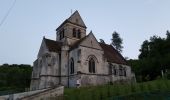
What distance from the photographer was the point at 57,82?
32.8 meters

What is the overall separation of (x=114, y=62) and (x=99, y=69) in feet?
16.6

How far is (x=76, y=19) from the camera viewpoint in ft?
127

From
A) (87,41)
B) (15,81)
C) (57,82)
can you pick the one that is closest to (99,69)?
(87,41)

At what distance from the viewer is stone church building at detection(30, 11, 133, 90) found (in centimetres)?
3145

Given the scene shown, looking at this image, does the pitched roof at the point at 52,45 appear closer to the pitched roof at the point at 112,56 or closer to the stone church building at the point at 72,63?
the stone church building at the point at 72,63

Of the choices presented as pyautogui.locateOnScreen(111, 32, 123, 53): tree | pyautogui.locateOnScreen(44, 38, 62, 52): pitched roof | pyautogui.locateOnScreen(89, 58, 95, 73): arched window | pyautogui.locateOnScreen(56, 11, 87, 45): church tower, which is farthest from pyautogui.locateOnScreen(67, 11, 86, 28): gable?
pyautogui.locateOnScreen(111, 32, 123, 53): tree

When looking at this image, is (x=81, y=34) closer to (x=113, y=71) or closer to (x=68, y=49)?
(x=68, y=49)

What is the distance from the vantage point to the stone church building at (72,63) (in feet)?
103

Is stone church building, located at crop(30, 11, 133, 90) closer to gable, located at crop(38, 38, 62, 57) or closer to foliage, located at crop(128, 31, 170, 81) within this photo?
gable, located at crop(38, 38, 62, 57)

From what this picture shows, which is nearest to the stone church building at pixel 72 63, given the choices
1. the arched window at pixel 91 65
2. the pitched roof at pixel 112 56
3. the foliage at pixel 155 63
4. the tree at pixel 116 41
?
the arched window at pixel 91 65

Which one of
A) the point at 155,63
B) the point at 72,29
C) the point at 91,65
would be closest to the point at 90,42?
the point at 91,65

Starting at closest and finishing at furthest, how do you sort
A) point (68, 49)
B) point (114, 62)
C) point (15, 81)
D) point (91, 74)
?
point (91, 74) → point (68, 49) → point (114, 62) → point (15, 81)

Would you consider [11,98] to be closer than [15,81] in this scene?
Yes

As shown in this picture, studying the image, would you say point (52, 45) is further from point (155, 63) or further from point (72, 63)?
point (155, 63)
